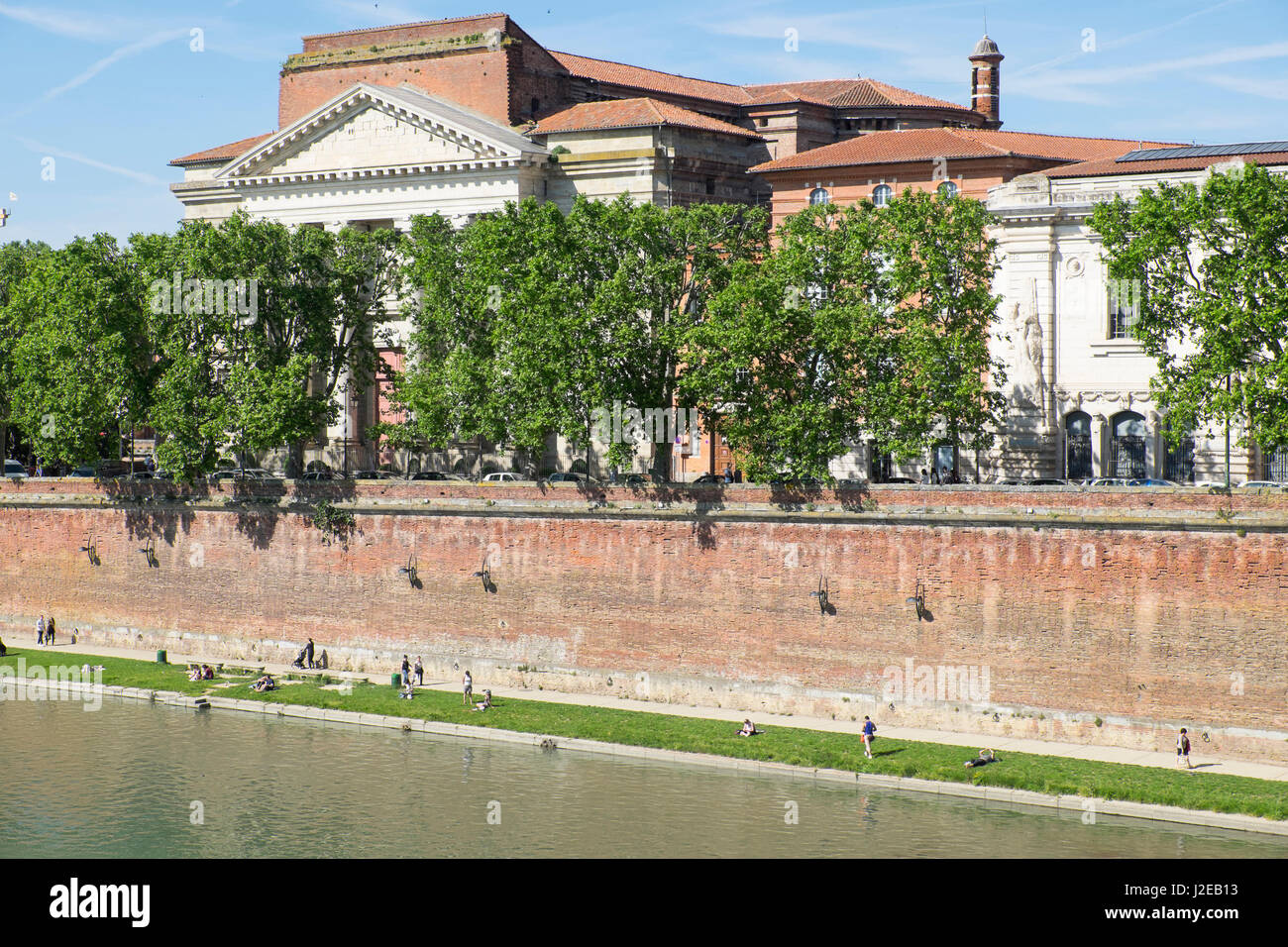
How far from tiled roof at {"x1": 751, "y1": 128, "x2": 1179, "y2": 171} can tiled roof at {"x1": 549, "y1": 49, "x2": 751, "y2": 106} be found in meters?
11.5

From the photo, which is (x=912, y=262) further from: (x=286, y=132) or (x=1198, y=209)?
(x=286, y=132)

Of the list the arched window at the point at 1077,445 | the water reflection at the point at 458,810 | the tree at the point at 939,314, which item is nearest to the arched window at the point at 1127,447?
the arched window at the point at 1077,445

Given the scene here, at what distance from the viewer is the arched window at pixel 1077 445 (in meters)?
61.5

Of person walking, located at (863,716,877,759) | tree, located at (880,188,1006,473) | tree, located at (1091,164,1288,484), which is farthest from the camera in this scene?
tree, located at (880,188,1006,473)

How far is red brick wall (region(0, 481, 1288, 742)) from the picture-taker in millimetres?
43781

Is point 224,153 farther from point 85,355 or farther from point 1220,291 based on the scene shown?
point 1220,291

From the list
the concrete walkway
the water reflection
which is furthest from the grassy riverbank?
the water reflection

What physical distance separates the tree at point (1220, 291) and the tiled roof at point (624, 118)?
89.3 ft

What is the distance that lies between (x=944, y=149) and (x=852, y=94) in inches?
703

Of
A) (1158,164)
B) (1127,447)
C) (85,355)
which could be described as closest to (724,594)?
(1127,447)

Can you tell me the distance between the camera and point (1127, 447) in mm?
60906

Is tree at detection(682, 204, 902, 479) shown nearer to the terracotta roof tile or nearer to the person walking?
the person walking
